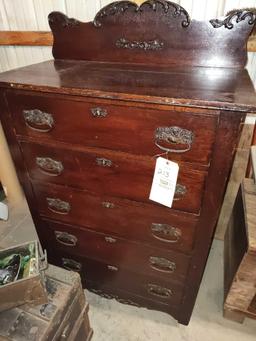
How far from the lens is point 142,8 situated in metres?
1.02

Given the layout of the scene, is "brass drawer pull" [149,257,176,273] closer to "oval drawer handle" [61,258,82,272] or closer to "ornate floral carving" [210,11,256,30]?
"oval drawer handle" [61,258,82,272]

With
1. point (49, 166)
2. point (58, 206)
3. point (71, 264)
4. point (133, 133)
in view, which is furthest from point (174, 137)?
point (71, 264)

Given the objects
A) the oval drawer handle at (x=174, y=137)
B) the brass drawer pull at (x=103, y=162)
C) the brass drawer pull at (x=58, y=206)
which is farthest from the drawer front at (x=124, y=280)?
the oval drawer handle at (x=174, y=137)

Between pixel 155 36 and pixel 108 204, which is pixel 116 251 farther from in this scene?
pixel 155 36

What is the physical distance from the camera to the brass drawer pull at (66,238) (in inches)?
50.5

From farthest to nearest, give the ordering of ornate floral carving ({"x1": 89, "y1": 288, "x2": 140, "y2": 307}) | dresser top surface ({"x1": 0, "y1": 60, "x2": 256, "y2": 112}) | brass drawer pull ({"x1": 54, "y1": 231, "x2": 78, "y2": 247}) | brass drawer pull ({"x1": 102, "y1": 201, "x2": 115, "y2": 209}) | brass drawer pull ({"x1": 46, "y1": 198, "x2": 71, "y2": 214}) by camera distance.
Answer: ornate floral carving ({"x1": 89, "y1": 288, "x2": 140, "y2": 307}), brass drawer pull ({"x1": 54, "y1": 231, "x2": 78, "y2": 247}), brass drawer pull ({"x1": 46, "y1": 198, "x2": 71, "y2": 214}), brass drawer pull ({"x1": 102, "y1": 201, "x2": 115, "y2": 209}), dresser top surface ({"x1": 0, "y1": 60, "x2": 256, "y2": 112})

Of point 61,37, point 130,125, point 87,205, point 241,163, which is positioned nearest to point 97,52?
point 61,37

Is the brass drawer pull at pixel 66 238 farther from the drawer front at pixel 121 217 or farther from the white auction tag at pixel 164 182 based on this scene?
the white auction tag at pixel 164 182

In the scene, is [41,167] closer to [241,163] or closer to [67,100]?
[67,100]

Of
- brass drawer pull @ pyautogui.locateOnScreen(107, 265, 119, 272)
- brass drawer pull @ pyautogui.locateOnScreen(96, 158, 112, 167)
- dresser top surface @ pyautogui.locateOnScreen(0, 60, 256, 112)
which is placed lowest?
brass drawer pull @ pyautogui.locateOnScreen(107, 265, 119, 272)

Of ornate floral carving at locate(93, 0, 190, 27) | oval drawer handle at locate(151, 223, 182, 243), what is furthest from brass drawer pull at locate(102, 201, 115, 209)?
ornate floral carving at locate(93, 0, 190, 27)

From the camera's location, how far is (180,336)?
1345 millimetres

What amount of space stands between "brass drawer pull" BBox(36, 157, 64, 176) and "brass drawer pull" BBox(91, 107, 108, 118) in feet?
0.93

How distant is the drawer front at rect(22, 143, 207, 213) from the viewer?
0.88 m
